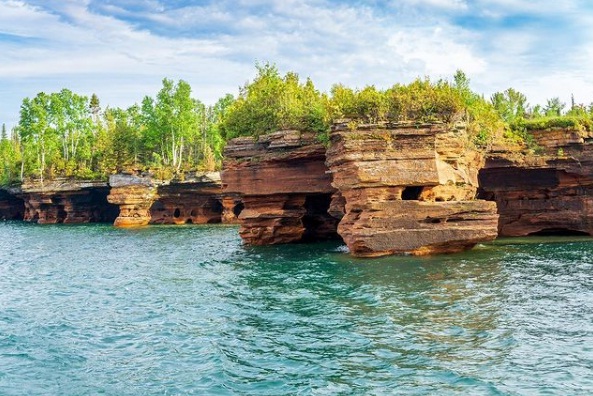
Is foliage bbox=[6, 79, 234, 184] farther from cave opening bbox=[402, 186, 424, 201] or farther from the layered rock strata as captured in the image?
cave opening bbox=[402, 186, 424, 201]

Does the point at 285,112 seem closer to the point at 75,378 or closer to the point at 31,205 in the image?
the point at 75,378

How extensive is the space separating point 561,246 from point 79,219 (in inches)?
2569

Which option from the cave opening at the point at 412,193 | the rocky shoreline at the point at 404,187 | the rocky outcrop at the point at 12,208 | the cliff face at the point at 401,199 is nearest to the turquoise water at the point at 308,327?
the cliff face at the point at 401,199

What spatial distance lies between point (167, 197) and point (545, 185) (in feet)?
144

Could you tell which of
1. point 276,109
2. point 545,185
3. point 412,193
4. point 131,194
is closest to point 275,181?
point 276,109

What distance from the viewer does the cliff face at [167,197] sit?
2517 inches

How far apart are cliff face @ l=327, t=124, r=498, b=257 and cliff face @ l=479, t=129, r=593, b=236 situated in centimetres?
950

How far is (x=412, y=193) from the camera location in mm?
28891

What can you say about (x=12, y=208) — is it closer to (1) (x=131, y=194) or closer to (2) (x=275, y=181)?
(1) (x=131, y=194)

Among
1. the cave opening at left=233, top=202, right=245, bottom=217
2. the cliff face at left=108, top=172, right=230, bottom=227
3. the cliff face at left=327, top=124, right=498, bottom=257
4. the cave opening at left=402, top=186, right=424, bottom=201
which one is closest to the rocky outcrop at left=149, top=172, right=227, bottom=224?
the cliff face at left=108, top=172, right=230, bottom=227

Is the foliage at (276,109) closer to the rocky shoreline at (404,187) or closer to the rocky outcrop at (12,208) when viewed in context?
the rocky shoreline at (404,187)

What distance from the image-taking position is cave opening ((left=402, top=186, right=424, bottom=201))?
28219mm

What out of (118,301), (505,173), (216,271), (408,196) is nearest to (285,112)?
(408,196)

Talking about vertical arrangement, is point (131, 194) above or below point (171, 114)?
below
